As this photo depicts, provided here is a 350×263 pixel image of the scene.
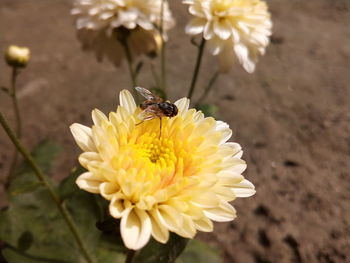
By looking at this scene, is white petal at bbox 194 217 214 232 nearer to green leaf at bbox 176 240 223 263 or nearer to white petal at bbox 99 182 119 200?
white petal at bbox 99 182 119 200

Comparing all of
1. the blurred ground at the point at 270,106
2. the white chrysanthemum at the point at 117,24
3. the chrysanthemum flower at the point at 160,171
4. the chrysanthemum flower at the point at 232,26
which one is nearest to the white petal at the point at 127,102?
the chrysanthemum flower at the point at 160,171

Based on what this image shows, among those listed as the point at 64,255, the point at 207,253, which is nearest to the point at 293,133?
the point at 207,253

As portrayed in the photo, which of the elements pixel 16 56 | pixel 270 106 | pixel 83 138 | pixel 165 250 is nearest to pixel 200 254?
pixel 165 250

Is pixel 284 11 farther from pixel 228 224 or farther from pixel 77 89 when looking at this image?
pixel 228 224

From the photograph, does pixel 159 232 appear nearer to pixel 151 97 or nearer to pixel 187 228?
pixel 187 228

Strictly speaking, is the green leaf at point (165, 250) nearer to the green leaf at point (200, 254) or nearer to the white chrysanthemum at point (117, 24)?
the green leaf at point (200, 254)

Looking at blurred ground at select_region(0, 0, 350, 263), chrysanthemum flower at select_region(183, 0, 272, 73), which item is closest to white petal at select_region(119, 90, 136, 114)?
chrysanthemum flower at select_region(183, 0, 272, 73)
